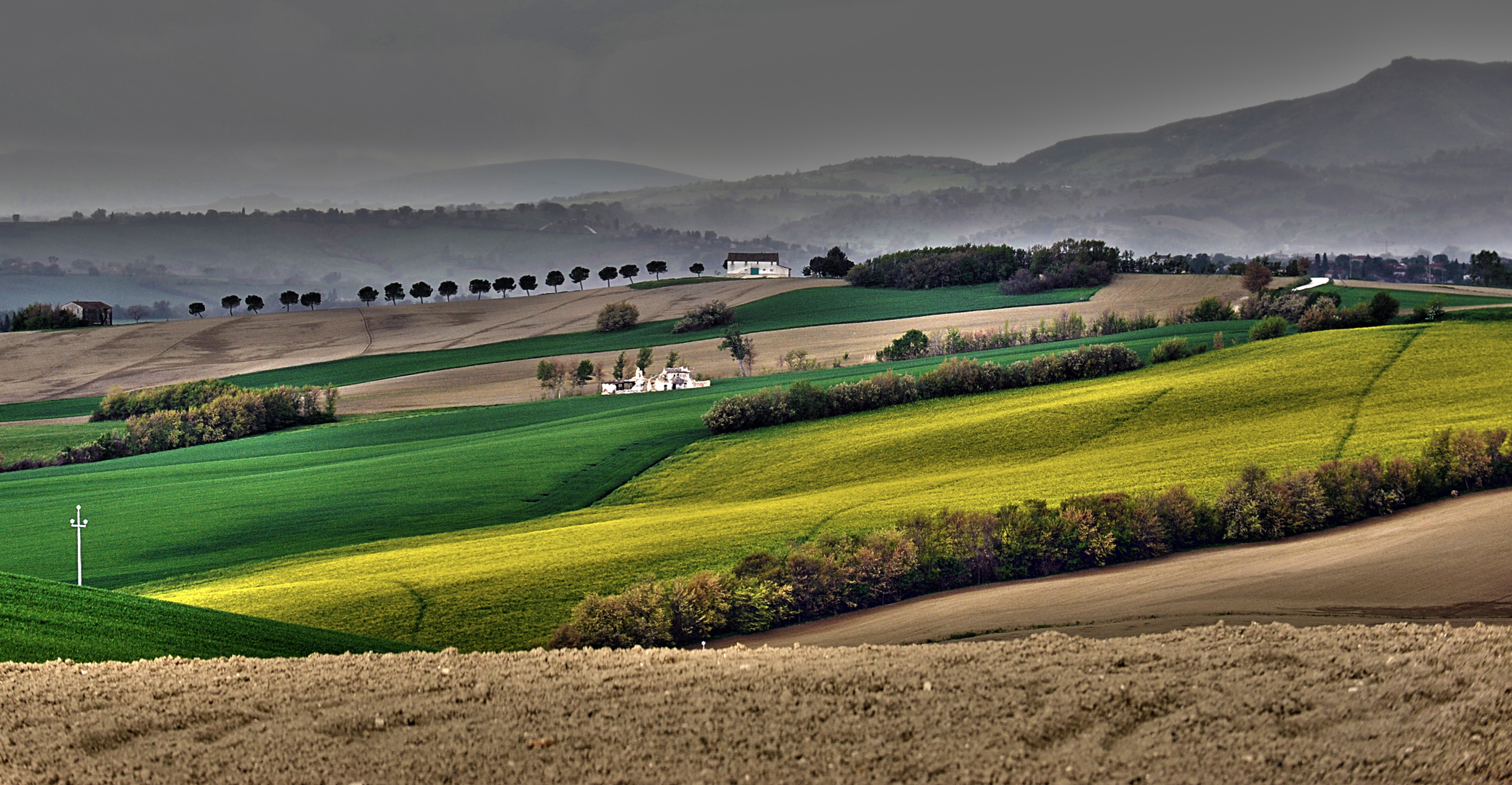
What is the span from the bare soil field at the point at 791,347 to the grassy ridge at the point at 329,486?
10372 mm

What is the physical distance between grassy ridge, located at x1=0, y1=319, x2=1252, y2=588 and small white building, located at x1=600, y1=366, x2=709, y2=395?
25.1 ft

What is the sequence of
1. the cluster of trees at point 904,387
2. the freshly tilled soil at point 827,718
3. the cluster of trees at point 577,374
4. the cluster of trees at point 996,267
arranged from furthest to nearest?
the cluster of trees at point 996,267
the cluster of trees at point 577,374
the cluster of trees at point 904,387
the freshly tilled soil at point 827,718

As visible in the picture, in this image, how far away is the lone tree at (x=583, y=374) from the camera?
60500 mm

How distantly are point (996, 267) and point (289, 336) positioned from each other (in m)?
62.7

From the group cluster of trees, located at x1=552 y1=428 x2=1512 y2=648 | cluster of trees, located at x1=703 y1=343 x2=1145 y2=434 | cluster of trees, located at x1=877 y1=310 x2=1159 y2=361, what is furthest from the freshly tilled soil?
cluster of trees, located at x1=877 y1=310 x2=1159 y2=361

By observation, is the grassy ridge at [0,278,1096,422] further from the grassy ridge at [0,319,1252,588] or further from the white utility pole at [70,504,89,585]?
the white utility pole at [70,504,89,585]

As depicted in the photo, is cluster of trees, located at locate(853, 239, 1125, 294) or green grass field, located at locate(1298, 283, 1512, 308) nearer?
green grass field, located at locate(1298, 283, 1512, 308)

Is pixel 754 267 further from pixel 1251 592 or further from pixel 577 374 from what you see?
pixel 1251 592

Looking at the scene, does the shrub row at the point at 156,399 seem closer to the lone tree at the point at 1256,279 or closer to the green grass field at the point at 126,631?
the green grass field at the point at 126,631

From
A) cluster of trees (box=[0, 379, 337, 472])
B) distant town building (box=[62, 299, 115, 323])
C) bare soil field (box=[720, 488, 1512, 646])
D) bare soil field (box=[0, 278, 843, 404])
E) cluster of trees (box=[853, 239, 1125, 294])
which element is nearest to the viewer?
bare soil field (box=[720, 488, 1512, 646])

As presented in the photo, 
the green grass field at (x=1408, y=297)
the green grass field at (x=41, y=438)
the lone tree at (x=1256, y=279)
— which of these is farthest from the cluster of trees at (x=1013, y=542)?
the lone tree at (x=1256, y=279)

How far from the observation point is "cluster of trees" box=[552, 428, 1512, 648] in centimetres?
1706

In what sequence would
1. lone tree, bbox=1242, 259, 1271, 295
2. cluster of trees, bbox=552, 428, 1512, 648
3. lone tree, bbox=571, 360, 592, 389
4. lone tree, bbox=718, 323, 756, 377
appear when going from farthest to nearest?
lone tree, bbox=1242, 259, 1271, 295
lone tree, bbox=718, 323, 756, 377
lone tree, bbox=571, 360, 592, 389
cluster of trees, bbox=552, 428, 1512, 648

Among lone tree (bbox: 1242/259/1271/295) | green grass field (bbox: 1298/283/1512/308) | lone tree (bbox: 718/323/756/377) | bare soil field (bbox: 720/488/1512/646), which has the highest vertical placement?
lone tree (bbox: 1242/259/1271/295)
